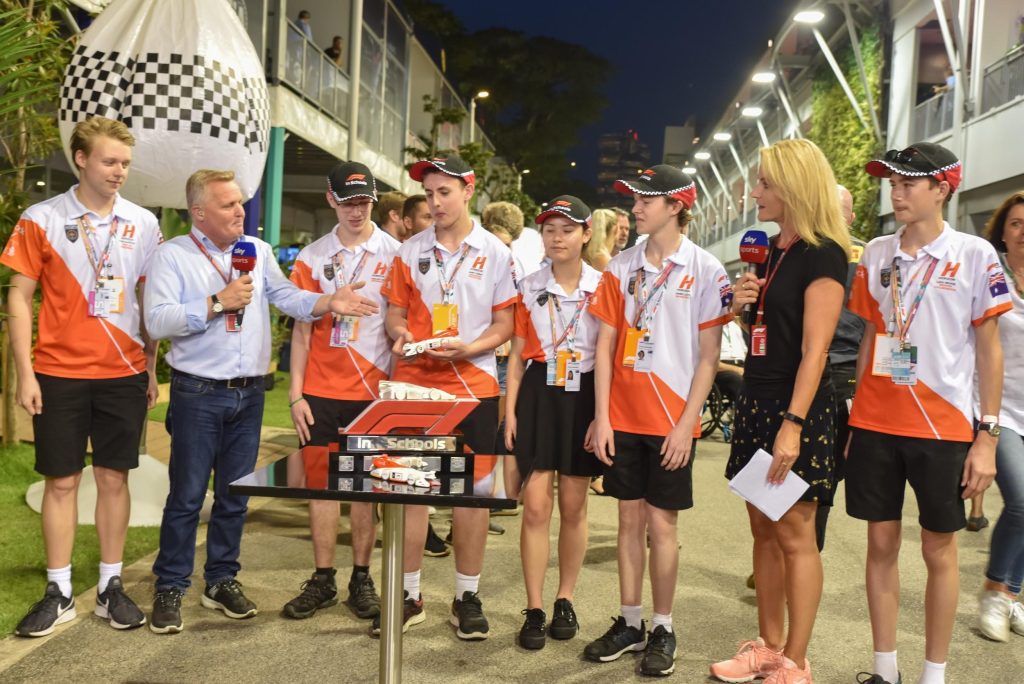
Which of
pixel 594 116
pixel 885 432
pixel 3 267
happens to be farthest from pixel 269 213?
pixel 594 116

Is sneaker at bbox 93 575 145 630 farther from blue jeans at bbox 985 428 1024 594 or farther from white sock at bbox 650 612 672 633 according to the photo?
blue jeans at bbox 985 428 1024 594

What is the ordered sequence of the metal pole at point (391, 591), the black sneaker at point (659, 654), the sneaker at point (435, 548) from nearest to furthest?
1. the metal pole at point (391, 591)
2. the black sneaker at point (659, 654)
3. the sneaker at point (435, 548)

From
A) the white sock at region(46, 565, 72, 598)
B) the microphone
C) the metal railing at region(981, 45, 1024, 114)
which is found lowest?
the white sock at region(46, 565, 72, 598)

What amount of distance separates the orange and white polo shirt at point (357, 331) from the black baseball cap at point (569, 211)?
80cm

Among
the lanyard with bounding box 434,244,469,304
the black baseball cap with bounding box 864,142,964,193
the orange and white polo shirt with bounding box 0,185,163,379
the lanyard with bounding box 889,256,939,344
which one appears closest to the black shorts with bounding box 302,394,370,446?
the lanyard with bounding box 434,244,469,304

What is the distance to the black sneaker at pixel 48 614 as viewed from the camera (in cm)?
401

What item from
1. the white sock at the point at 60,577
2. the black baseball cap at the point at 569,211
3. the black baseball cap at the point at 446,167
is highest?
the black baseball cap at the point at 446,167

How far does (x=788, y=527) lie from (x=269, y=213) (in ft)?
40.8

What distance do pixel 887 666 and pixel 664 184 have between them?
6.64ft

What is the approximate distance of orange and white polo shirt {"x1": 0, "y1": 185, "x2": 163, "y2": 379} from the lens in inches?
163

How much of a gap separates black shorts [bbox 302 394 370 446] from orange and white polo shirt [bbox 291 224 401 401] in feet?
0.09

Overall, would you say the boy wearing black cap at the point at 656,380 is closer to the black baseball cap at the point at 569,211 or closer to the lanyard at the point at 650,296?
the lanyard at the point at 650,296

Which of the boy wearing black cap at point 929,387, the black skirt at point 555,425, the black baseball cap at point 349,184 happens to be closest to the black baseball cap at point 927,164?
the boy wearing black cap at point 929,387

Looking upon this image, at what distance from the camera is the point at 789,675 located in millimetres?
3646
